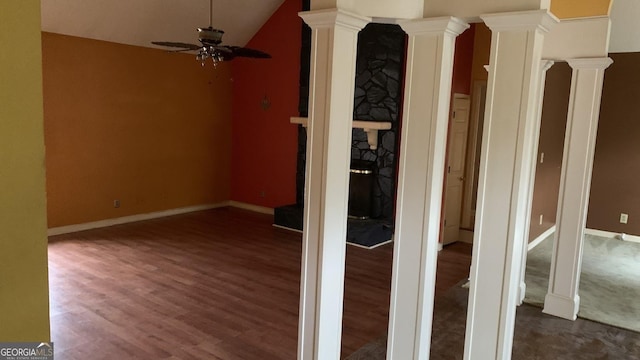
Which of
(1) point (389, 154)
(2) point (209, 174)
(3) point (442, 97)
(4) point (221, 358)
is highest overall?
(3) point (442, 97)

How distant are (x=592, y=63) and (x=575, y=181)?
3.21ft

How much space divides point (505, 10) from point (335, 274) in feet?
5.12

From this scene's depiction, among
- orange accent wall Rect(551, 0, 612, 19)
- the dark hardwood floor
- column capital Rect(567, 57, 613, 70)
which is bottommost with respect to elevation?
the dark hardwood floor

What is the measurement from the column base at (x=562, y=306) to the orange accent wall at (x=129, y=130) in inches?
221

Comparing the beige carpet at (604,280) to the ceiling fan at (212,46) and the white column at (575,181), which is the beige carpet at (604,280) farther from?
the ceiling fan at (212,46)

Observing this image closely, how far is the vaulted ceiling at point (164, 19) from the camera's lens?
5.92 m

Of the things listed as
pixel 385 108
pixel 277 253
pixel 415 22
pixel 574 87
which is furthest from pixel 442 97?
pixel 385 108

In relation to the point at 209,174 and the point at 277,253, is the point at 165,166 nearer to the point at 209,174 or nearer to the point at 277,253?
the point at 209,174

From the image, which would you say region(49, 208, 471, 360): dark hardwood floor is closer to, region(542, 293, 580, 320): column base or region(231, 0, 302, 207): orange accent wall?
region(542, 293, 580, 320): column base

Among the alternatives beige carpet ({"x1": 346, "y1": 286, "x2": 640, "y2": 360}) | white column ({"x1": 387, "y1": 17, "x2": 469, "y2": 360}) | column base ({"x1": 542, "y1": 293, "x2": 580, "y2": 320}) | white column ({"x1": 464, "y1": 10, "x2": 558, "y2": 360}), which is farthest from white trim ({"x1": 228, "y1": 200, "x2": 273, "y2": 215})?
white column ({"x1": 464, "y1": 10, "x2": 558, "y2": 360})

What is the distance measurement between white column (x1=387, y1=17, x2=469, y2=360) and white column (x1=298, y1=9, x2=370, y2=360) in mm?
352

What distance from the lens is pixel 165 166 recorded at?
761cm

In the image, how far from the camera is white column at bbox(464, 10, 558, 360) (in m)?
2.33

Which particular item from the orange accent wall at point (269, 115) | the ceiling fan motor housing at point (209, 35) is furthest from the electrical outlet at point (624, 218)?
the ceiling fan motor housing at point (209, 35)
